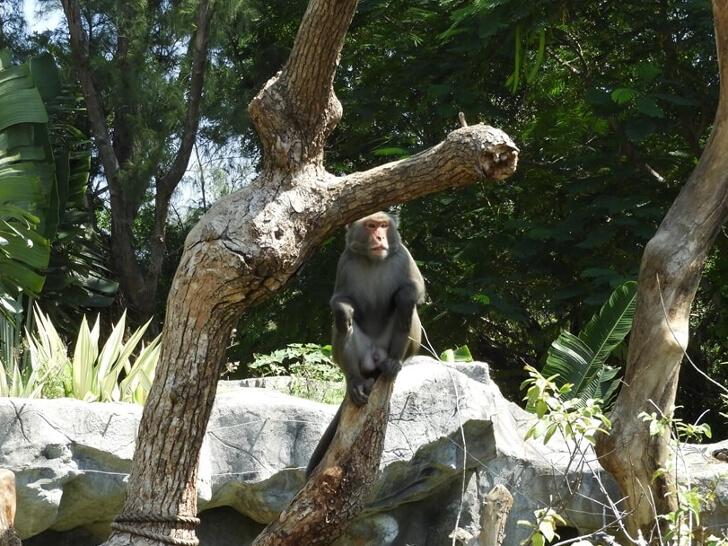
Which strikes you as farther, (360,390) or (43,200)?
(43,200)

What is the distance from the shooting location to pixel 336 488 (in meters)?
5.70

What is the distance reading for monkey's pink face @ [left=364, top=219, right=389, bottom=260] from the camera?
23.1ft

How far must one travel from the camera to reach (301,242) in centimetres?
489

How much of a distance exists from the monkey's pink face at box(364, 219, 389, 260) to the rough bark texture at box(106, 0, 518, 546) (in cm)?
200

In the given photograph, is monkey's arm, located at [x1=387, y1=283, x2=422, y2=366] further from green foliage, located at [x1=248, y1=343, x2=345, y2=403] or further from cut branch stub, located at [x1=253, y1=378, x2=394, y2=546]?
green foliage, located at [x1=248, y1=343, x2=345, y2=403]

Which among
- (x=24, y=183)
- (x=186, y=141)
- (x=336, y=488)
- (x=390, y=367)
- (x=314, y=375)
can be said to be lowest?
(x=336, y=488)

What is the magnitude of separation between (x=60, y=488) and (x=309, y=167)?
345 centimetres

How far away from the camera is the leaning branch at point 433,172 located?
4.70 metres

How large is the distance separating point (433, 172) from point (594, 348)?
226 inches

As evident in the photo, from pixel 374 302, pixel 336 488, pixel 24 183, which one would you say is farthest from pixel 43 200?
pixel 336 488

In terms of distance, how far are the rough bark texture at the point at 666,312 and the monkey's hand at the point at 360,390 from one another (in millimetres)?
1433

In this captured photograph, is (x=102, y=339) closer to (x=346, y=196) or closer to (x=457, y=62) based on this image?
(x=457, y=62)

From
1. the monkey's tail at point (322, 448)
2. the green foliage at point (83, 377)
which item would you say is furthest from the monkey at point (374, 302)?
the green foliage at point (83, 377)

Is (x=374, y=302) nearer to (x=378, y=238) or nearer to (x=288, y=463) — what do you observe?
(x=378, y=238)
